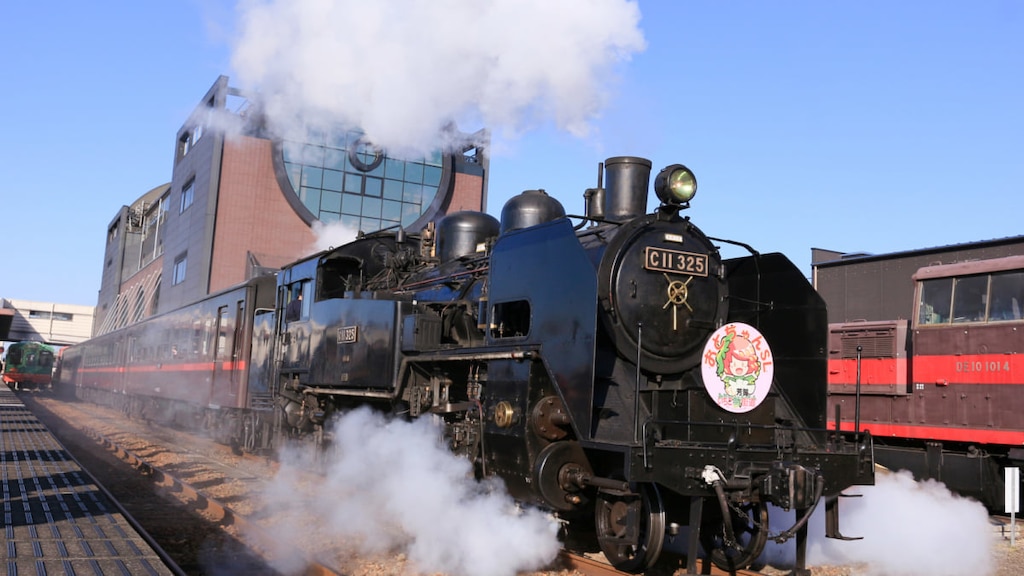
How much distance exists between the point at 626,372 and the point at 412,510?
7.59ft

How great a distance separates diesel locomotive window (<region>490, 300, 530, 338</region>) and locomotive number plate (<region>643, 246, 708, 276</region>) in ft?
4.07

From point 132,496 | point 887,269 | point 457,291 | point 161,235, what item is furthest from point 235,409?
point 161,235

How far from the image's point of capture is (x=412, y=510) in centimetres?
722

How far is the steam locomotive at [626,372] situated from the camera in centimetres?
581

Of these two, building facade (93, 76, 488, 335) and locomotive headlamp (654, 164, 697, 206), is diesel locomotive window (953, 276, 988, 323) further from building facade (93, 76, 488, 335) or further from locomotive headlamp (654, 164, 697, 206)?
building facade (93, 76, 488, 335)

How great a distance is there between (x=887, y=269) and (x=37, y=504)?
15313mm

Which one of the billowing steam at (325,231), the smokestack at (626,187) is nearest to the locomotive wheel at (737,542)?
the smokestack at (626,187)

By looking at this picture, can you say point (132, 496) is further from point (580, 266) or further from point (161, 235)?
point (161, 235)

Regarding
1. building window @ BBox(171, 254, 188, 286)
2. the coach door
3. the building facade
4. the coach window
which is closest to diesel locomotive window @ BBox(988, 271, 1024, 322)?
the coach window

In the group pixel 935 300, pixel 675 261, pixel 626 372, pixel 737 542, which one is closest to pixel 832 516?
pixel 737 542

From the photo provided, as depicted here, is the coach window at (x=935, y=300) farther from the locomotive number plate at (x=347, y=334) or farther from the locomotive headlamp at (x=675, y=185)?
the locomotive number plate at (x=347, y=334)

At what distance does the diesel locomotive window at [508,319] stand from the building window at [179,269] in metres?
36.3

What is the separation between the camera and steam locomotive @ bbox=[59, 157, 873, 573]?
581cm

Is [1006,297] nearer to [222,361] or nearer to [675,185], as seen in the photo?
[675,185]
